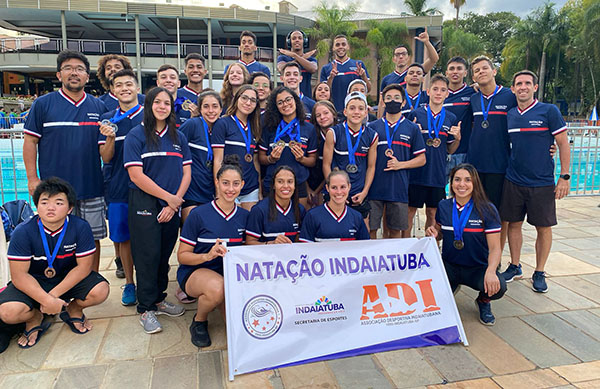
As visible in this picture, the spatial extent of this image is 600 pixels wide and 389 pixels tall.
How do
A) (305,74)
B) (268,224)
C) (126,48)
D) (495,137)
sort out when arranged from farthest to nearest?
(126,48) < (305,74) < (495,137) < (268,224)

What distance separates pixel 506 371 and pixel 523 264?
2.79 meters

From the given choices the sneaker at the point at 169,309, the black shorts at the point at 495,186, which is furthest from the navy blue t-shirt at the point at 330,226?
the black shorts at the point at 495,186

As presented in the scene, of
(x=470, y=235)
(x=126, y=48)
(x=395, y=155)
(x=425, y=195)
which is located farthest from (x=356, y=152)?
(x=126, y=48)

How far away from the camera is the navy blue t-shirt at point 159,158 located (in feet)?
11.6

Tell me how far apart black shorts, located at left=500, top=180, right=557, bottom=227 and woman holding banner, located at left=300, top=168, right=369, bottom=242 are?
1.93 metres

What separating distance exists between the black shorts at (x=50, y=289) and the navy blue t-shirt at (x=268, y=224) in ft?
4.56

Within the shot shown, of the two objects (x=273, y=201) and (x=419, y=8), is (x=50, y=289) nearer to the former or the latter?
(x=273, y=201)

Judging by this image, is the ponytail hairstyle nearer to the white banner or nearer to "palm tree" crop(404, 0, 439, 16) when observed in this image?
the white banner

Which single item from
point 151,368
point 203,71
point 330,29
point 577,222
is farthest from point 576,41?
point 151,368

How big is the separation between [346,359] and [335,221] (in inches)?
45.7

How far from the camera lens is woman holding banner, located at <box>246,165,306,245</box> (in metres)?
3.68

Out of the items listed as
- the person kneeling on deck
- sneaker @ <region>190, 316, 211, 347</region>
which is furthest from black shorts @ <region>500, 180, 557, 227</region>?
the person kneeling on deck

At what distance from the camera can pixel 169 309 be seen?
12.9ft

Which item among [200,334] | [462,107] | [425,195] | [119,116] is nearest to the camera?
[200,334]
